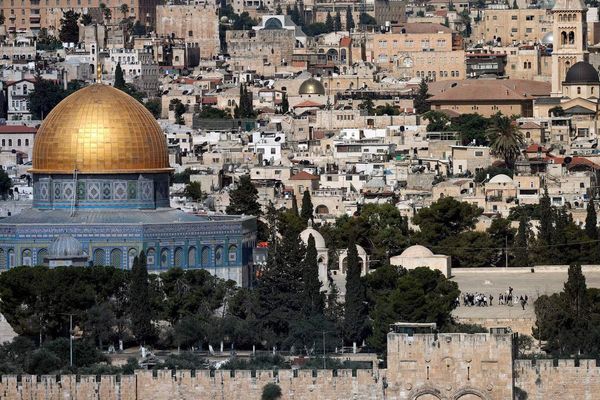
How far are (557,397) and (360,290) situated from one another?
1432 cm

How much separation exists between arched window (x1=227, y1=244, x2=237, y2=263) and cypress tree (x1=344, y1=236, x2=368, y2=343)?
19.5 feet

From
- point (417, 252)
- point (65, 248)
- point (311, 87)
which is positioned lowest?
point (417, 252)

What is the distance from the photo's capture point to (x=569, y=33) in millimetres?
128375

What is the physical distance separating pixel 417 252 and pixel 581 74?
4796 centimetres

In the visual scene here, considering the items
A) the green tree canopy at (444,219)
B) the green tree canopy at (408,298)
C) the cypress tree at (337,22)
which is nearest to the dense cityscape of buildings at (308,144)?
the cypress tree at (337,22)

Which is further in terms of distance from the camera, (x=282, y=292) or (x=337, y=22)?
(x=337, y=22)

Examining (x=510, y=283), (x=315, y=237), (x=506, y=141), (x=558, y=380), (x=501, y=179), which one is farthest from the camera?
(x=506, y=141)

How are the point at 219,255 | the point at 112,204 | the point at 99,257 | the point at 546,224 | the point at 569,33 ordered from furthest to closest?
the point at 569,33, the point at 546,224, the point at 112,204, the point at 219,255, the point at 99,257

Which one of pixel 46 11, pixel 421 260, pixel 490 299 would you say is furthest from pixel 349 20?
pixel 490 299

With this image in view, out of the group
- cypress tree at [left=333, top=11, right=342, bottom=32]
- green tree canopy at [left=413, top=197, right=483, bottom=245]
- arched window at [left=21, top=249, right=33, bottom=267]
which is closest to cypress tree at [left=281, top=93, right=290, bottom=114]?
green tree canopy at [left=413, top=197, right=483, bottom=245]

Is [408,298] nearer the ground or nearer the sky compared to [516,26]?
nearer the ground

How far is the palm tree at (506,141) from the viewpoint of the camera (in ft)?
333

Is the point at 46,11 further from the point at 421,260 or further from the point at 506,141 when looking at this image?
the point at 421,260

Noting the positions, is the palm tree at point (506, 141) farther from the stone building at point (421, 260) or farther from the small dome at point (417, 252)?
the stone building at point (421, 260)
